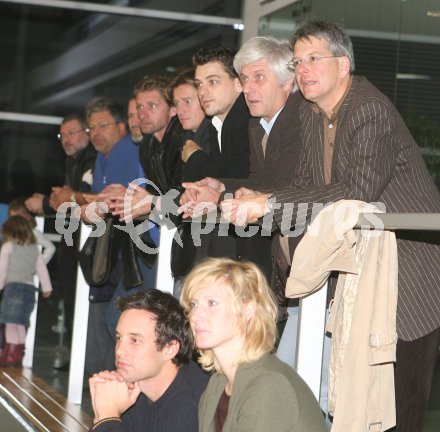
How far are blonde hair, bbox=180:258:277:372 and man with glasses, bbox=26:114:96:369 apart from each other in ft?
12.0

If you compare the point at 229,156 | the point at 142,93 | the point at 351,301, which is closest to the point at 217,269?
the point at 351,301

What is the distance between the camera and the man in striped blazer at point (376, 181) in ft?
11.2

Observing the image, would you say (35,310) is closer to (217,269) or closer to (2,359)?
(2,359)

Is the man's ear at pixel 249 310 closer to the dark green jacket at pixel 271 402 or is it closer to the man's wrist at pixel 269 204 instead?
the dark green jacket at pixel 271 402

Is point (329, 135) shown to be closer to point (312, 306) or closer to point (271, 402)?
point (312, 306)

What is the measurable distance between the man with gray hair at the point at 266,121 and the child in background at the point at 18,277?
170 inches

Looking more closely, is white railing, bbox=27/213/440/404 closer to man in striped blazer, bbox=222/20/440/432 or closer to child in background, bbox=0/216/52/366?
man in striped blazer, bbox=222/20/440/432

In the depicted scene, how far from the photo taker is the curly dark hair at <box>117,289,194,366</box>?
395 centimetres

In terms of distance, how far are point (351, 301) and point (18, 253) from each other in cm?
600

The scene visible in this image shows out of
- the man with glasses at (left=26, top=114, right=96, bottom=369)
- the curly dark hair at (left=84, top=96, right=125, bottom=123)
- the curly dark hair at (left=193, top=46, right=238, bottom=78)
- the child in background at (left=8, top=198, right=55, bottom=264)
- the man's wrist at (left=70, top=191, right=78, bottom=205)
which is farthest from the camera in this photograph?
the child in background at (left=8, top=198, right=55, bottom=264)

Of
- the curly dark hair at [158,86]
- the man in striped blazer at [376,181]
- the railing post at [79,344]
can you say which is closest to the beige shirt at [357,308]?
the man in striped blazer at [376,181]

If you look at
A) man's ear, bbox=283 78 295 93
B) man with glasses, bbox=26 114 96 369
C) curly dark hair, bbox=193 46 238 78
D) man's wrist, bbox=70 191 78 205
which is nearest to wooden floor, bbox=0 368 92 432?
man with glasses, bbox=26 114 96 369

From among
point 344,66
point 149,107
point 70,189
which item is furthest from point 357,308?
point 70,189

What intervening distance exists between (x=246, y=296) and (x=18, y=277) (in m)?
5.67
